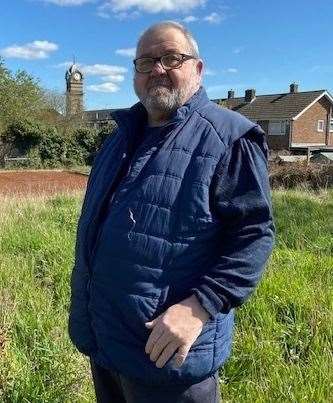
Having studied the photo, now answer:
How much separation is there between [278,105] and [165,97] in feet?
165

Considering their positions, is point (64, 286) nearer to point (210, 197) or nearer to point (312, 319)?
point (312, 319)

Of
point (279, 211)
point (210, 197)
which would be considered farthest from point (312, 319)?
point (279, 211)

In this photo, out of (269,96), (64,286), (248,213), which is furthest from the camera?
(269,96)

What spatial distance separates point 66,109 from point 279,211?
107 ft

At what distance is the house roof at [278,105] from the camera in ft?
160

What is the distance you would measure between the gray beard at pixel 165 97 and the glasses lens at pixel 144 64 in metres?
0.09

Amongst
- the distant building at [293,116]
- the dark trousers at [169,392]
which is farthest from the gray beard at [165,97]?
the distant building at [293,116]

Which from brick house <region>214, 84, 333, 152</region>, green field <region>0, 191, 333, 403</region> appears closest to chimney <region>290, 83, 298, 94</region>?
brick house <region>214, 84, 333, 152</region>

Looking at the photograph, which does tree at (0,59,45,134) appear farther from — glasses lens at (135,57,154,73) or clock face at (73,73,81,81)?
clock face at (73,73,81,81)

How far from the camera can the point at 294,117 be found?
4759cm

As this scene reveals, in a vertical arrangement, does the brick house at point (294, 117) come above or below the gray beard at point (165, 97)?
above

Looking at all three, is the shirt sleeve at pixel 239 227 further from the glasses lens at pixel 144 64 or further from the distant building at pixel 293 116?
the distant building at pixel 293 116

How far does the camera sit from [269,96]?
52969mm

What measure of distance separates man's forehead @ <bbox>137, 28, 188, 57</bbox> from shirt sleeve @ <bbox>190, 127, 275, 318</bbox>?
48cm
